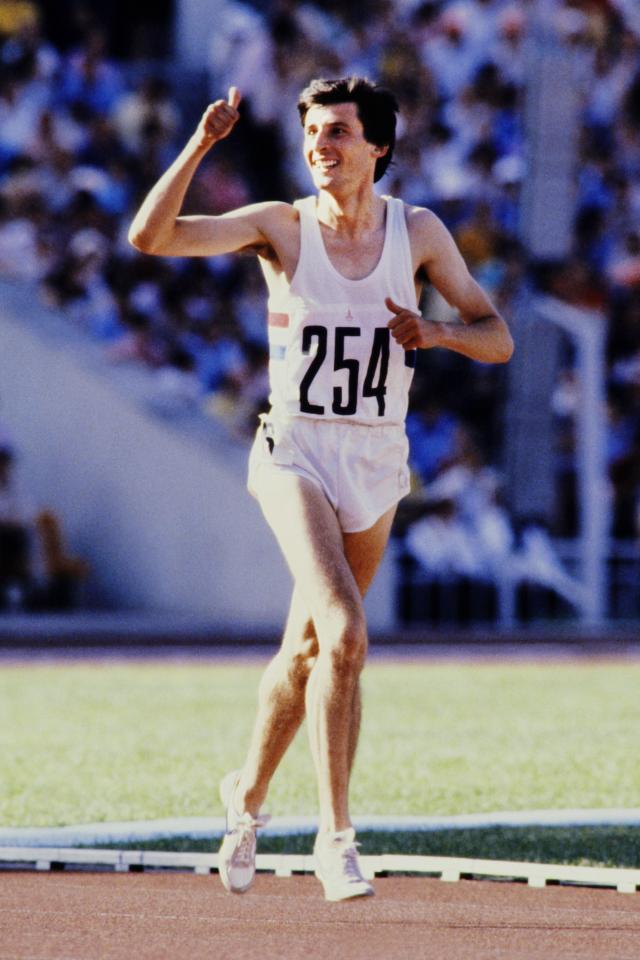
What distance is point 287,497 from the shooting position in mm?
6016

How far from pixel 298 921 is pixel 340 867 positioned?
206 millimetres

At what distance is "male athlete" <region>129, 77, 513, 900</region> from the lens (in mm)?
5859

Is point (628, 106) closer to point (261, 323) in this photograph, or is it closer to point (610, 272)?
point (610, 272)

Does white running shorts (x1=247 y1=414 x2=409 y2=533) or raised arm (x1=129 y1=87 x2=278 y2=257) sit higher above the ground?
raised arm (x1=129 y1=87 x2=278 y2=257)

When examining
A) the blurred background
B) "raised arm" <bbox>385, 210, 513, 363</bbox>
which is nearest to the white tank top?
"raised arm" <bbox>385, 210, 513, 363</bbox>

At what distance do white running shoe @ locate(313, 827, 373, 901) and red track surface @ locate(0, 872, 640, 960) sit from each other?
0.32 ft

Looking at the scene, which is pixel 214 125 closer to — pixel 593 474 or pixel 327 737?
pixel 327 737

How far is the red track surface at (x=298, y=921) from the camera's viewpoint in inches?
204

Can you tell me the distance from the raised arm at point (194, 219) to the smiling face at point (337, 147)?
8.1 inches

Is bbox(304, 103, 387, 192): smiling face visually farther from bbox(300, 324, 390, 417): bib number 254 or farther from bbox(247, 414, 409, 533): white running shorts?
bbox(247, 414, 409, 533): white running shorts

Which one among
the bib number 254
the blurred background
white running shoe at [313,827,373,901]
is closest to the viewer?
white running shoe at [313,827,373,901]

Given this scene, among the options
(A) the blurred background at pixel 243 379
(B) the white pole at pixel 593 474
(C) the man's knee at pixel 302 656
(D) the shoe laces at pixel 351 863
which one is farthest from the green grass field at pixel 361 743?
(B) the white pole at pixel 593 474

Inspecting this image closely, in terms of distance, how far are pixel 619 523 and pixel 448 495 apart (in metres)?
1.94

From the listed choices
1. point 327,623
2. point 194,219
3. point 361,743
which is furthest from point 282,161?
point 327,623
